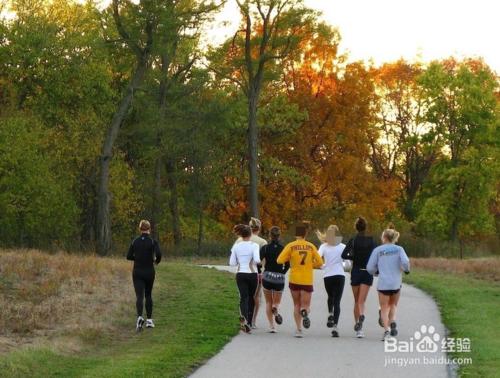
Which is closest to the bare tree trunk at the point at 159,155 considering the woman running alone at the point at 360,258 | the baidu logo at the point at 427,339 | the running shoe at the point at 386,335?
the baidu logo at the point at 427,339

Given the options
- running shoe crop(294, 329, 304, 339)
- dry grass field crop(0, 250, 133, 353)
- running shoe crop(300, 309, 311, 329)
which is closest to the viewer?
running shoe crop(300, 309, 311, 329)

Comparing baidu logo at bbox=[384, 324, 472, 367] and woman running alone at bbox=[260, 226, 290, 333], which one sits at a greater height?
woman running alone at bbox=[260, 226, 290, 333]

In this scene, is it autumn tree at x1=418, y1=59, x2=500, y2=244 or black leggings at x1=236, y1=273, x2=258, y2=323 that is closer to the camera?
black leggings at x1=236, y1=273, x2=258, y2=323

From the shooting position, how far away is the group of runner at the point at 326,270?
56.1 feet

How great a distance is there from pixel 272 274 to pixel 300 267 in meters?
0.70

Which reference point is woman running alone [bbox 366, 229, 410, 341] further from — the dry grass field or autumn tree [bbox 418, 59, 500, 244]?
autumn tree [bbox 418, 59, 500, 244]

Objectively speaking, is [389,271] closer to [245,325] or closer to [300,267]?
[300,267]

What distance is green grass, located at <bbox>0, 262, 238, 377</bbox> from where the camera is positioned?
14164 mm

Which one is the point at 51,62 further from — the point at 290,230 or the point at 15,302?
the point at 15,302

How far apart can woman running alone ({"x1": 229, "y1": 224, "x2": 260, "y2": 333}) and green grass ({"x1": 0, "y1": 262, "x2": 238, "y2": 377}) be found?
0.42 m

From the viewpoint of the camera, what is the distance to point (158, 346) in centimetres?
1666

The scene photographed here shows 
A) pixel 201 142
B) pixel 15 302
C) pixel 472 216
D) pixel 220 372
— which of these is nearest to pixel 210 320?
pixel 15 302

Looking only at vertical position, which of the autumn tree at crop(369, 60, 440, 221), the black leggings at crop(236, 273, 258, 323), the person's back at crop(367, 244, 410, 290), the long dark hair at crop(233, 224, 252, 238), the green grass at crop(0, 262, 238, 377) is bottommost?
the green grass at crop(0, 262, 238, 377)

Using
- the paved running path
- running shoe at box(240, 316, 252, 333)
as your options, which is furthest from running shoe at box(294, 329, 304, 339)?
running shoe at box(240, 316, 252, 333)
